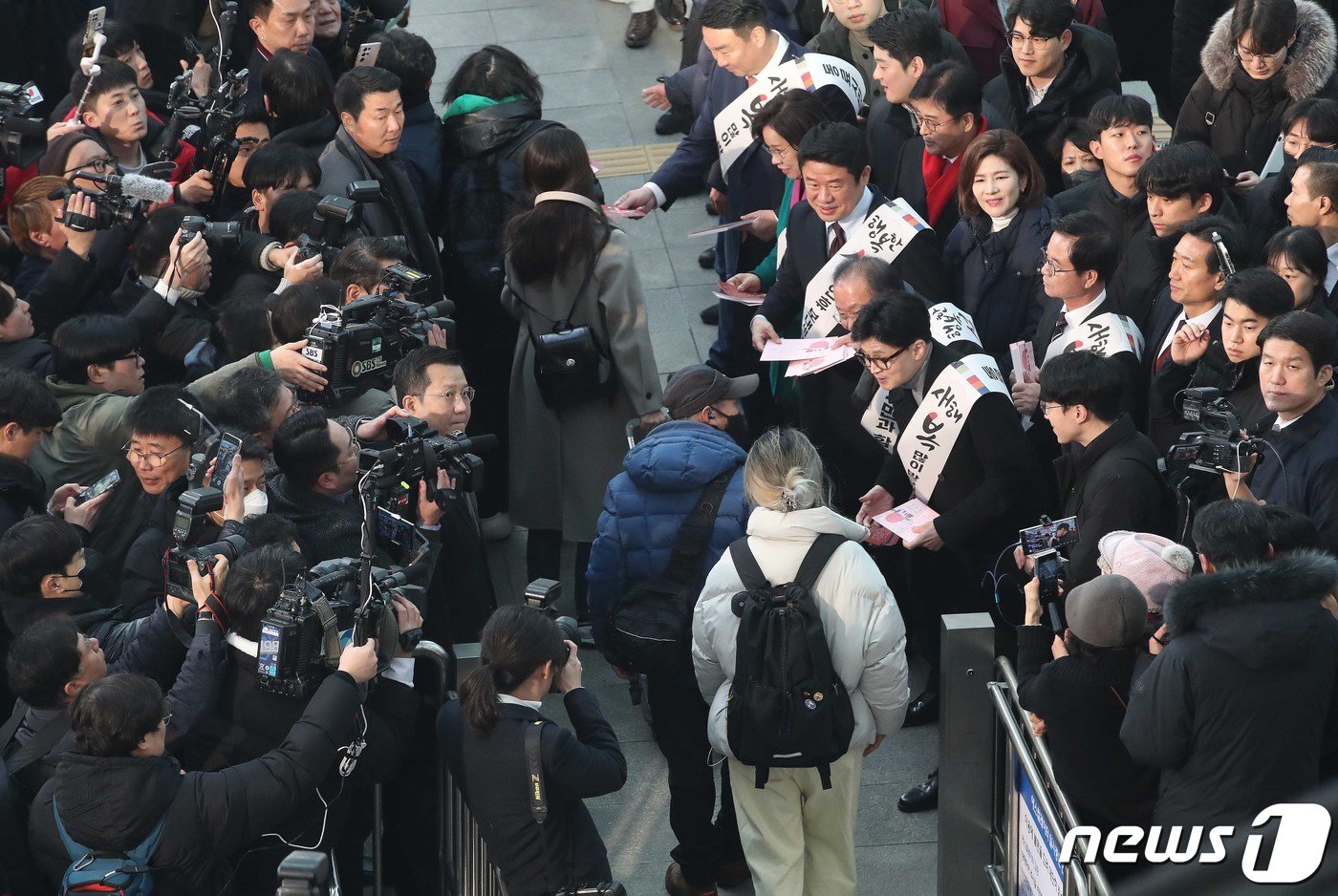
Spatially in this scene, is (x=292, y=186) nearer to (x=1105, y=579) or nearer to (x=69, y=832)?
(x=69, y=832)

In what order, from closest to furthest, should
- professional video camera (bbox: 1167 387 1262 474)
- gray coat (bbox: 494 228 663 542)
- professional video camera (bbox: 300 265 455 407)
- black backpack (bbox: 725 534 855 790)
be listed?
black backpack (bbox: 725 534 855 790) < professional video camera (bbox: 1167 387 1262 474) < professional video camera (bbox: 300 265 455 407) < gray coat (bbox: 494 228 663 542)

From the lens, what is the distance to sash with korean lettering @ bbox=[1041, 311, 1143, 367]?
17.2 feet

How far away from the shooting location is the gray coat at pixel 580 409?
5.90 metres

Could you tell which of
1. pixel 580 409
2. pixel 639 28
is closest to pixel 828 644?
pixel 580 409

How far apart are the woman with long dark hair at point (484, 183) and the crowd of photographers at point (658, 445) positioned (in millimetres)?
23

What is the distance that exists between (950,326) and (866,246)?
0.70 metres

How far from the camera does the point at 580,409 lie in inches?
239

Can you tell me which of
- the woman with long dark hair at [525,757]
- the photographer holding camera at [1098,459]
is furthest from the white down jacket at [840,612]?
the photographer holding camera at [1098,459]

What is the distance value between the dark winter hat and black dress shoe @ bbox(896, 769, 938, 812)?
1645mm

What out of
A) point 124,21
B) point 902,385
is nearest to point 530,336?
point 902,385

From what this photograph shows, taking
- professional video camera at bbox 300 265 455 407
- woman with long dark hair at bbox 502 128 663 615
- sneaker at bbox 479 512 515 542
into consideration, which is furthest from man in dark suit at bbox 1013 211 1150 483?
sneaker at bbox 479 512 515 542

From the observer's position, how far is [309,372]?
5.13 meters

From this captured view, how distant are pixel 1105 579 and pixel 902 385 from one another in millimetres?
1513

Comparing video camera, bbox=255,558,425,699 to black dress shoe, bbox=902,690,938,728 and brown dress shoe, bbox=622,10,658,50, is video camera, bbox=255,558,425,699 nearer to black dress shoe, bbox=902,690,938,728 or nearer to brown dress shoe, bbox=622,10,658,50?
black dress shoe, bbox=902,690,938,728
